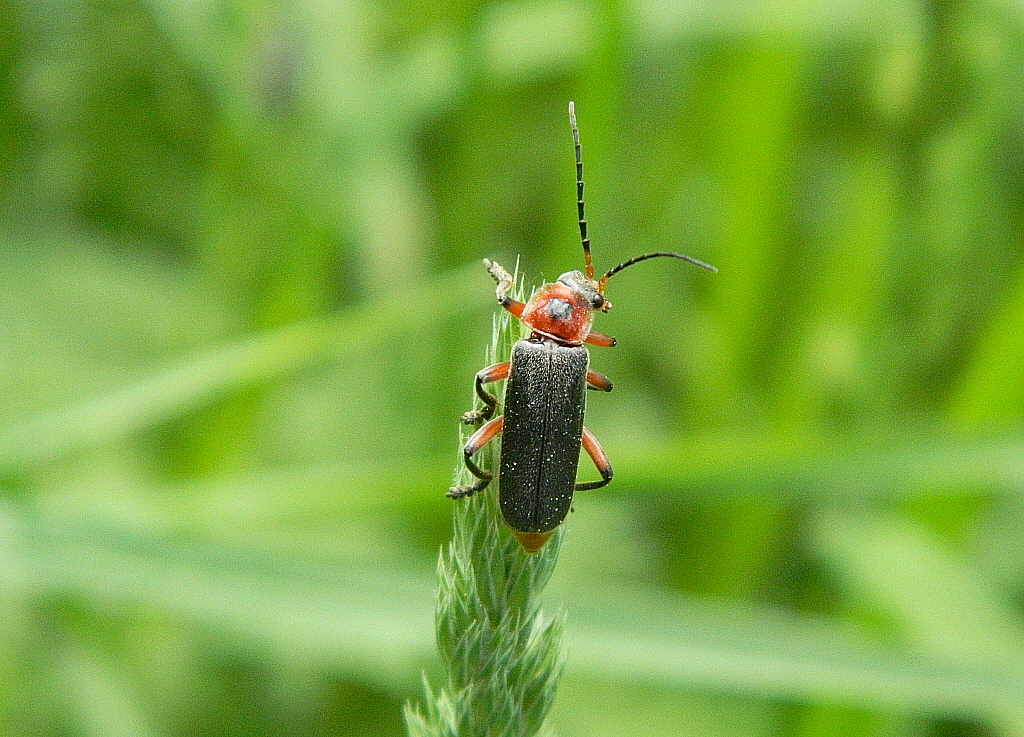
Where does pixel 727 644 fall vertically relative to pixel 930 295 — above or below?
below

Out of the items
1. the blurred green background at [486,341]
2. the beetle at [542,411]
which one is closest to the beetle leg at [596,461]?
the beetle at [542,411]

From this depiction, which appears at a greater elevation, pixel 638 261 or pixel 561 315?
pixel 638 261

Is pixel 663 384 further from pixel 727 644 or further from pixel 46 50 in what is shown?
pixel 46 50

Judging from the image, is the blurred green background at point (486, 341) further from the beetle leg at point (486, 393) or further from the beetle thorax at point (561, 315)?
the beetle leg at point (486, 393)

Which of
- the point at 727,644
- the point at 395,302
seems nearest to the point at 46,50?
the point at 395,302

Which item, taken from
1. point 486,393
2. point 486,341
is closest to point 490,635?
point 486,393

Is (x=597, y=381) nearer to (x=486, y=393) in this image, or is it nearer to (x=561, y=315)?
(x=561, y=315)
